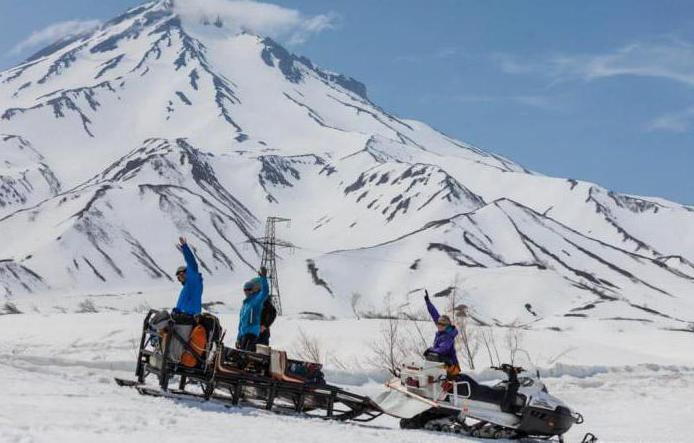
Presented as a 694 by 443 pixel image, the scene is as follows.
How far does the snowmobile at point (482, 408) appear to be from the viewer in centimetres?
1387

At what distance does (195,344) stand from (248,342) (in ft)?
4.45

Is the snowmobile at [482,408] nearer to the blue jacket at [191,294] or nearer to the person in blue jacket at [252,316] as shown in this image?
the person in blue jacket at [252,316]

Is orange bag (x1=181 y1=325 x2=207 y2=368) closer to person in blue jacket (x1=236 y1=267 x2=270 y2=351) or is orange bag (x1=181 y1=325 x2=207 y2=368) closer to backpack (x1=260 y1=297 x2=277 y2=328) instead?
person in blue jacket (x1=236 y1=267 x2=270 y2=351)

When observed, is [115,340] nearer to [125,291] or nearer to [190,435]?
[190,435]

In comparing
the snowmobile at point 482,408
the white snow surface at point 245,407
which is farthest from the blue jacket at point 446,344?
the white snow surface at point 245,407

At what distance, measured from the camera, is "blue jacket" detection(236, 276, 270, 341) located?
14406 millimetres

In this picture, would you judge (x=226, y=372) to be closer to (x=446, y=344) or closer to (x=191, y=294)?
(x=191, y=294)

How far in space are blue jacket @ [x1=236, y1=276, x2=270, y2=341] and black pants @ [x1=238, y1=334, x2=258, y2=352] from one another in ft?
0.18

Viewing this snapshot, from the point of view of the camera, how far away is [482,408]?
13.9 metres

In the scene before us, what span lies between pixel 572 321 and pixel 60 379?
226 feet

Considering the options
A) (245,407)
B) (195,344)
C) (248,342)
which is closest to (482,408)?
(245,407)

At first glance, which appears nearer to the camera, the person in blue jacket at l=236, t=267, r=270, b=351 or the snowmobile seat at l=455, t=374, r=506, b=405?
the snowmobile seat at l=455, t=374, r=506, b=405

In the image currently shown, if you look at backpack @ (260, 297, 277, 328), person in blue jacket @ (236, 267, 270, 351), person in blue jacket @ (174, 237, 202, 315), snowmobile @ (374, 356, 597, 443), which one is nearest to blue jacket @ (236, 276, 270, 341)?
person in blue jacket @ (236, 267, 270, 351)

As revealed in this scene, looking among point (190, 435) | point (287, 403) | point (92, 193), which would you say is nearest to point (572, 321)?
point (287, 403)
